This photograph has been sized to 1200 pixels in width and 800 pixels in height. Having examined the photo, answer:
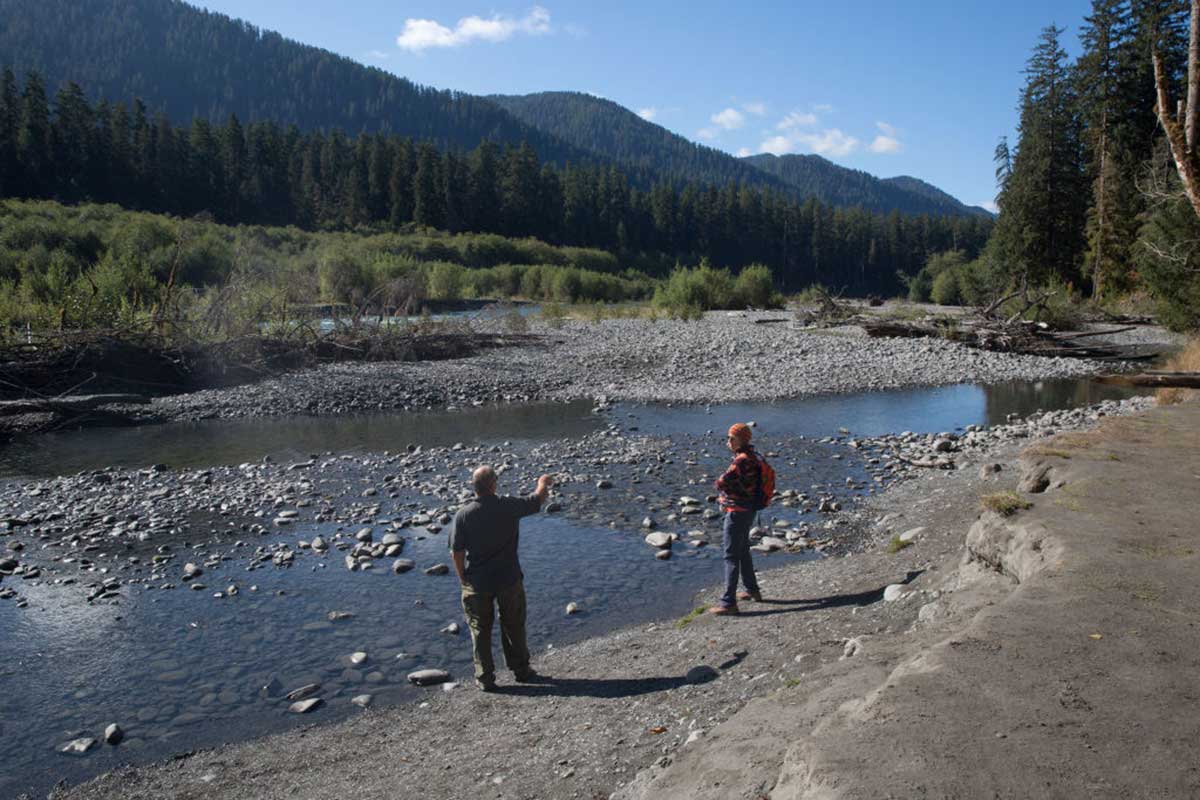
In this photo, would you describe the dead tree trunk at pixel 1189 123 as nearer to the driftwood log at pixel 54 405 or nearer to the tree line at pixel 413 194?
the driftwood log at pixel 54 405

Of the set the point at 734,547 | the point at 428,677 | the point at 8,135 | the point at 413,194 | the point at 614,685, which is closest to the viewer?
the point at 614,685

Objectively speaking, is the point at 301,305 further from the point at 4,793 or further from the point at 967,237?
the point at 967,237

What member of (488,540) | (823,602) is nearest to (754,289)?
(823,602)

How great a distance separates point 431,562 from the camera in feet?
32.0

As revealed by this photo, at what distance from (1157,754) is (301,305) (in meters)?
26.1

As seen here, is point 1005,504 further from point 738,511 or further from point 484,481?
point 484,481

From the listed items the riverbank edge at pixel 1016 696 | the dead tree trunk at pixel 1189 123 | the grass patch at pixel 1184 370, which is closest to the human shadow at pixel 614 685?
the riverbank edge at pixel 1016 696

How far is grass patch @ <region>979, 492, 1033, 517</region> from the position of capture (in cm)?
733

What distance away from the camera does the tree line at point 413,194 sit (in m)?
82.1

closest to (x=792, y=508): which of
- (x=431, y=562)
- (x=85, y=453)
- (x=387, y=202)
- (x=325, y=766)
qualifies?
(x=431, y=562)

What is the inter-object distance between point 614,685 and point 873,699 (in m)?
2.66

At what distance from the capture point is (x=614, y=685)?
640 cm

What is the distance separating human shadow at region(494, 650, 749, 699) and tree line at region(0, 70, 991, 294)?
88.0m

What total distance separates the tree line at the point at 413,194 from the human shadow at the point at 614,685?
8803 cm
